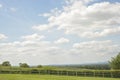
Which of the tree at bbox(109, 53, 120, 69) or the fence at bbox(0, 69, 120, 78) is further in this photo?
the tree at bbox(109, 53, 120, 69)

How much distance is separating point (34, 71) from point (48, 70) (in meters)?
3.69

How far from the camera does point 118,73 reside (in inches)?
1961

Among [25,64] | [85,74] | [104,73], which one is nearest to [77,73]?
[85,74]

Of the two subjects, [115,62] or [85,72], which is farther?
[115,62]

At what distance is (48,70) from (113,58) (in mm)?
21908

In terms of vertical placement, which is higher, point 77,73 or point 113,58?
point 113,58

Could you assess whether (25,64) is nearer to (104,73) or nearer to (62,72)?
(62,72)

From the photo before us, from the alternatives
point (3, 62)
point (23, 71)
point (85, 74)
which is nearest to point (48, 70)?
point (23, 71)

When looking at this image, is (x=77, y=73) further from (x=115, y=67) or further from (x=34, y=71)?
(x=115, y=67)

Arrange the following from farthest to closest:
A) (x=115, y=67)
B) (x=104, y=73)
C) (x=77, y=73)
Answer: (x=115, y=67) → (x=77, y=73) → (x=104, y=73)

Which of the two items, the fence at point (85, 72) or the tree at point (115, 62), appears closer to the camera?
the fence at point (85, 72)

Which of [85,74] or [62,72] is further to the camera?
[62,72]

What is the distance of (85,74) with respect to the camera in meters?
52.4

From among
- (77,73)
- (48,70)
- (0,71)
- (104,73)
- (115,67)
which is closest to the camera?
(104,73)
